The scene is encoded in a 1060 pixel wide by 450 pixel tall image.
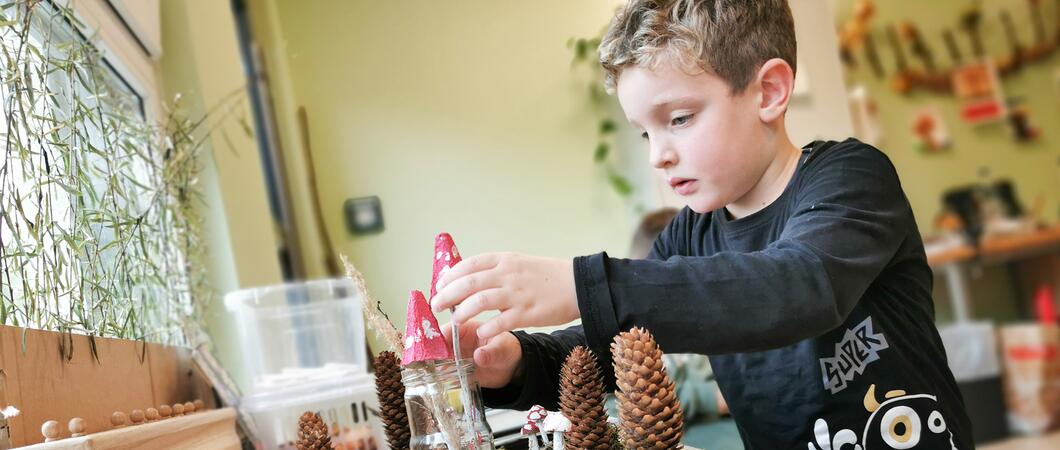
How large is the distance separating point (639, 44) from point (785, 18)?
0.17 metres

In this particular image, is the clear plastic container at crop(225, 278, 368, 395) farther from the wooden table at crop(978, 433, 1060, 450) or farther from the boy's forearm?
the wooden table at crop(978, 433, 1060, 450)

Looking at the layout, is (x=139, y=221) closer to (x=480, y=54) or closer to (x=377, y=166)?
(x=377, y=166)

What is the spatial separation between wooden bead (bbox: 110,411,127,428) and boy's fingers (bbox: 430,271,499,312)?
1.26 feet

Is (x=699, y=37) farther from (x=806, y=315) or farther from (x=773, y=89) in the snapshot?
(x=806, y=315)

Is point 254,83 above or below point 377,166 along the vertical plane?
above

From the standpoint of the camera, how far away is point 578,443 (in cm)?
55

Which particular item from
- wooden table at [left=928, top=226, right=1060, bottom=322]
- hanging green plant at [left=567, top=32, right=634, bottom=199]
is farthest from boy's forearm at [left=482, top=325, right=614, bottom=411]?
wooden table at [left=928, top=226, right=1060, bottom=322]

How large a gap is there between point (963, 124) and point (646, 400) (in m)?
3.93

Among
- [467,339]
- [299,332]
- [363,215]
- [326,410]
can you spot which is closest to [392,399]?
[467,339]

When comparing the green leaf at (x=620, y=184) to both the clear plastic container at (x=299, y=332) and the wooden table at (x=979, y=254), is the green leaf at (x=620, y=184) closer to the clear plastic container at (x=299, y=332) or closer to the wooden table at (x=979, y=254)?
the clear plastic container at (x=299, y=332)

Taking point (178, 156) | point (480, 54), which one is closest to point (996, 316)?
point (480, 54)

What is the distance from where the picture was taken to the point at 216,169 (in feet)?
4.70

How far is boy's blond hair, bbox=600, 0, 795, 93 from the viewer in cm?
70

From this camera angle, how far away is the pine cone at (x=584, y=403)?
55 cm
